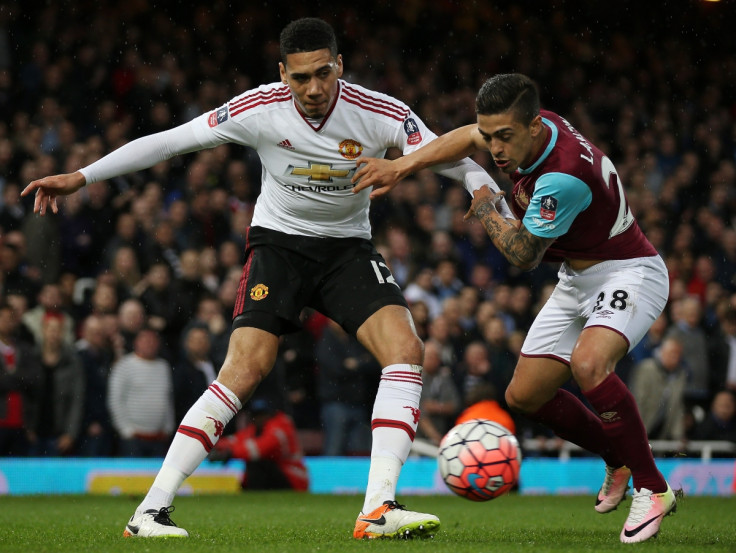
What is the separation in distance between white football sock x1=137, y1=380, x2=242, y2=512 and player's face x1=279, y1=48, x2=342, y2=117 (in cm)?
155

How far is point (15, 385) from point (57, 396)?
44cm

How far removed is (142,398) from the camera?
431 inches

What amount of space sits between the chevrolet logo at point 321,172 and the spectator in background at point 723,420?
7.41m

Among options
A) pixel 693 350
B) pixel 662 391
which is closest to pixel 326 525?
pixel 662 391

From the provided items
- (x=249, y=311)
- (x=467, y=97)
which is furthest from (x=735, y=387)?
(x=249, y=311)

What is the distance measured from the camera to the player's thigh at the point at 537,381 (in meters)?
6.47

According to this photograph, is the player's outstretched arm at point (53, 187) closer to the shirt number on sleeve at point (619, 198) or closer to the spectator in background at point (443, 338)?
the shirt number on sleeve at point (619, 198)

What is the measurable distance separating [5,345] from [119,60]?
587 cm

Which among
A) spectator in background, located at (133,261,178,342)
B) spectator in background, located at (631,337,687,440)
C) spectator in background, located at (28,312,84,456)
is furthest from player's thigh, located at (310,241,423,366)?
spectator in background, located at (631,337,687,440)

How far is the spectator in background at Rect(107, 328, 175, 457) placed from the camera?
1088 cm

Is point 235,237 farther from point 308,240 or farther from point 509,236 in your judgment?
point 509,236

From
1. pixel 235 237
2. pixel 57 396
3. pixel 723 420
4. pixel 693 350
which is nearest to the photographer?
pixel 57 396

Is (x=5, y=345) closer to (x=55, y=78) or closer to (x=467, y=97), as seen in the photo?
(x=55, y=78)

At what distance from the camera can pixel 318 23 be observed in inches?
229
